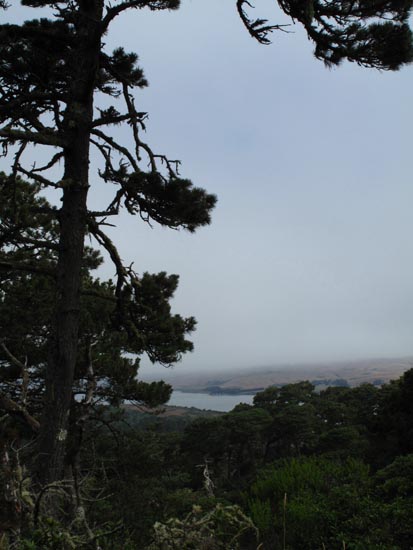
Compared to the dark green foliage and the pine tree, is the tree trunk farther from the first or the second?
the dark green foliage

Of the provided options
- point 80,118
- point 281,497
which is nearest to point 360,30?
point 80,118

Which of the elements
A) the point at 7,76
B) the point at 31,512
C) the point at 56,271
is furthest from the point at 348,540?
the point at 7,76

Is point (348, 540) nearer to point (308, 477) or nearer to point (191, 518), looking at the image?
point (308, 477)

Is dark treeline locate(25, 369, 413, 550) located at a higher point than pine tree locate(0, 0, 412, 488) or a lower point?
lower

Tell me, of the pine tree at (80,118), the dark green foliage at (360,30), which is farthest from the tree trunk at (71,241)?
the dark green foliage at (360,30)

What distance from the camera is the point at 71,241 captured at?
15.4ft

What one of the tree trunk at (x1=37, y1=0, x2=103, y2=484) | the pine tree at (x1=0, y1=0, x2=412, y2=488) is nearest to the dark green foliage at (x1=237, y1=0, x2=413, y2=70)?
the pine tree at (x1=0, y1=0, x2=412, y2=488)

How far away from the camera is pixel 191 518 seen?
2086 millimetres

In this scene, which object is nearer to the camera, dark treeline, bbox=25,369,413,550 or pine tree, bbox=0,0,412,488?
dark treeline, bbox=25,369,413,550

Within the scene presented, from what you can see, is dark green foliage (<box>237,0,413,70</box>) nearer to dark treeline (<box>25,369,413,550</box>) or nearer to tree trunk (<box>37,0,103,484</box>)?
tree trunk (<box>37,0,103,484</box>)

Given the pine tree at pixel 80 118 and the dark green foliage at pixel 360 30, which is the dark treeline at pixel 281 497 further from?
the dark green foliage at pixel 360 30

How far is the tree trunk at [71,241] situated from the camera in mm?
4270

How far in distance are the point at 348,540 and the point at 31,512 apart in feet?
9.05

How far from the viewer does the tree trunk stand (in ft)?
14.0
